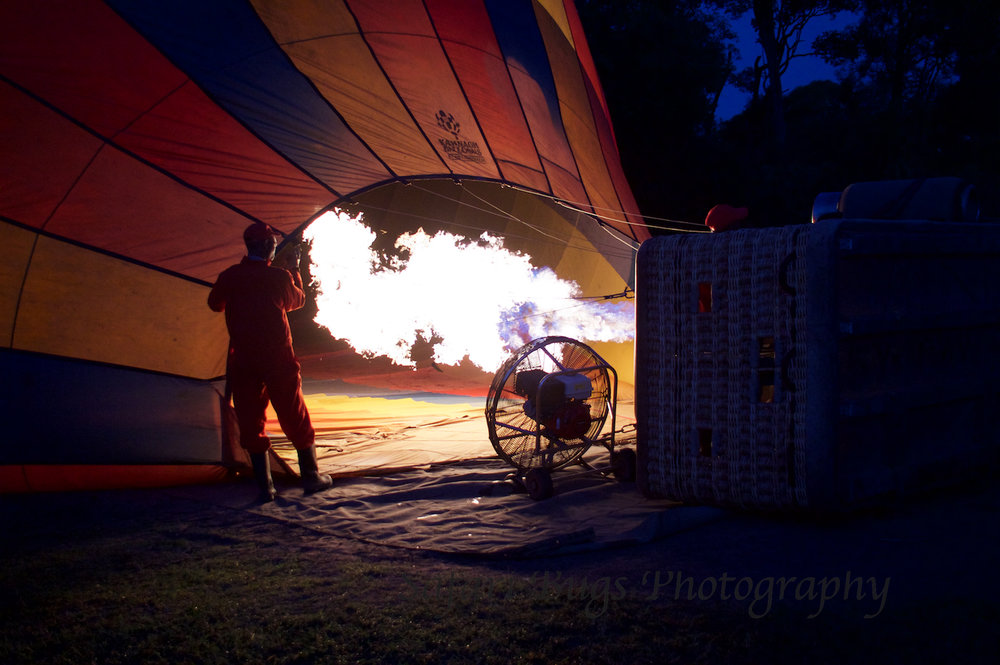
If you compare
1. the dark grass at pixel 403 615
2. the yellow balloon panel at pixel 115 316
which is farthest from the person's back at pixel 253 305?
the dark grass at pixel 403 615

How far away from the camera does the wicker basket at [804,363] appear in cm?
313

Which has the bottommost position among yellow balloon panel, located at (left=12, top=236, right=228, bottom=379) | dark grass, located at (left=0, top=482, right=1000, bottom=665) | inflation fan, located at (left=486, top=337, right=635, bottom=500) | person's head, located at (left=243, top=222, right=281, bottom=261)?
dark grass, located at (left=0, top=482, right=1000, bottom=665)

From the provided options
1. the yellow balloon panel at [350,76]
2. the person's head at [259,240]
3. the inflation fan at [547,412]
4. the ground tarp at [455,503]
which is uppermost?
the yellow balloon panel at [350,76]

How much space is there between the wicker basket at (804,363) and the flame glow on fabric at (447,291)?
3542 mm

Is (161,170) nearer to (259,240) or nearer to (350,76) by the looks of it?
(259,240)

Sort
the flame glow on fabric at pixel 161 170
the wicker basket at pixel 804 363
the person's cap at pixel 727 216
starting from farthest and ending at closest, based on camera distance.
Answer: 1. the flame glow on fabric at pixel 161 170
2. the person's cap at pixel 727 216
3. the wicker basket at pixel 804 363

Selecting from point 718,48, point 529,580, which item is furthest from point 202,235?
point 718,48

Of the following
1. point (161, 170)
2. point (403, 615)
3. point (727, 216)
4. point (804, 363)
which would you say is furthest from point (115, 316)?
point (804, 363)

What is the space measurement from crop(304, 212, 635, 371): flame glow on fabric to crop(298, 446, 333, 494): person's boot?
2.95m

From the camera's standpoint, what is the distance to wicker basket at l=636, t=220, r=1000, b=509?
10.3ft

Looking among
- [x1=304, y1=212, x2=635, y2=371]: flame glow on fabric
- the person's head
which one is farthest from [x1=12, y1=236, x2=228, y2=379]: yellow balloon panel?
[x1=304, y1=212, x2=635, y2=371]: flame glow on fabric

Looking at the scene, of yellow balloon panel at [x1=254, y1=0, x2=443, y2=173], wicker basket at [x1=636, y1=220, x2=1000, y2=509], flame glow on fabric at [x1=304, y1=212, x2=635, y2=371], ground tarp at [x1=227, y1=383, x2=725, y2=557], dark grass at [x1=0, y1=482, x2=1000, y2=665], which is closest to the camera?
dark grass at [x1=0, y1=482, x2=1000, y2=665]

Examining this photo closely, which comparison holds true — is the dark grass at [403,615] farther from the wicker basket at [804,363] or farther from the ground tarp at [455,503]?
the wicker basket at [804,363]

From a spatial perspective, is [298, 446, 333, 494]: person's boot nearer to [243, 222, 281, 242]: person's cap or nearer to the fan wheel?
the fan wheel
